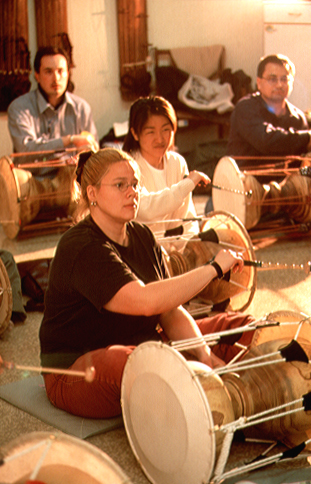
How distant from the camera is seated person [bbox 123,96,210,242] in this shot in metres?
2.67

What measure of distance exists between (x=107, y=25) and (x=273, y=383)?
498 centimetres

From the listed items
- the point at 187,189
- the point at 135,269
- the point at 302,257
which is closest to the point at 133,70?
the point at 302,257

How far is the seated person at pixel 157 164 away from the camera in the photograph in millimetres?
2672

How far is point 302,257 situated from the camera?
3590mm

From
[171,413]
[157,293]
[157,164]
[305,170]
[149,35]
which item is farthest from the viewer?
[149,35]

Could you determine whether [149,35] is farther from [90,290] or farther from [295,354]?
[295,354]

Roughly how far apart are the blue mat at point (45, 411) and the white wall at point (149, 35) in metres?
3.81

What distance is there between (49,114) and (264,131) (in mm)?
1444

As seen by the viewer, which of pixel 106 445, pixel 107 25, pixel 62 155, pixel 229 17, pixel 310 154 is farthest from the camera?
pixel 229 17

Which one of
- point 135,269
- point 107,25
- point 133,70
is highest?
point 107,25

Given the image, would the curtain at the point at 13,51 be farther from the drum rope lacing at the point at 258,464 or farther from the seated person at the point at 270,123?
the drum rope lacing at the point at 258,464

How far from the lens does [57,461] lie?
1.11 meters

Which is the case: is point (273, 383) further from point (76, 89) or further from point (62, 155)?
point (76, 89)

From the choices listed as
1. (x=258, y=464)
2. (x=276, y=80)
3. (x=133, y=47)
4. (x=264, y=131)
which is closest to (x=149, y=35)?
(x=133, y=47)
